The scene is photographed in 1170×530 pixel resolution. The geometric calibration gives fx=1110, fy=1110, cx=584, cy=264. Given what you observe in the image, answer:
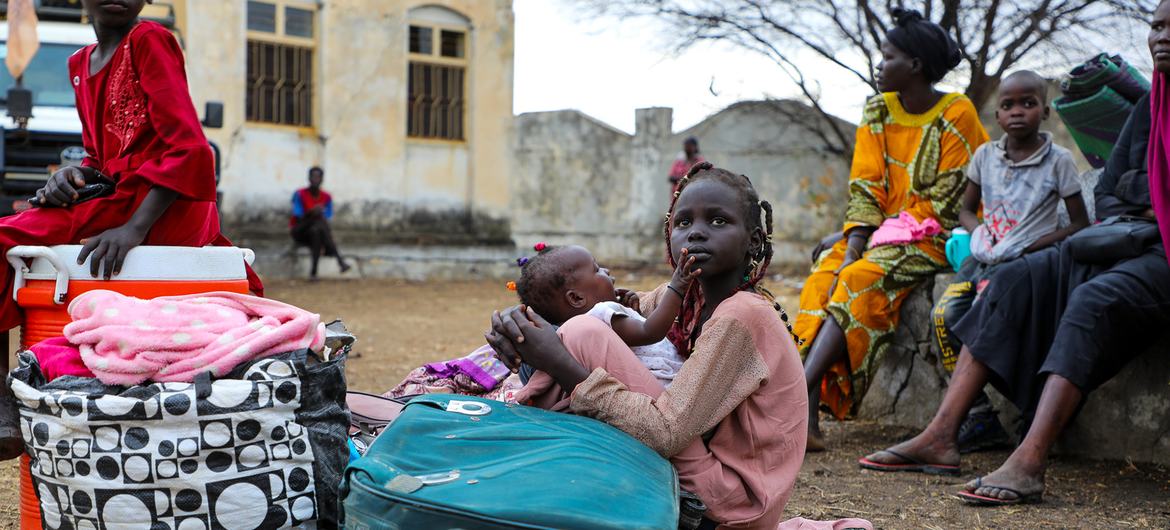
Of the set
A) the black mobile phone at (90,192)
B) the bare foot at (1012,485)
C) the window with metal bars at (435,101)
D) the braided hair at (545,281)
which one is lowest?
the bare foot at (1012,485)

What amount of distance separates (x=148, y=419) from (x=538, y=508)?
0.87 metres

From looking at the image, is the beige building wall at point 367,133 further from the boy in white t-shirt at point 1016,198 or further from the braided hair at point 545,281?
the braided hair at point 545,281

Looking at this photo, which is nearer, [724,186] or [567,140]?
[724,186]

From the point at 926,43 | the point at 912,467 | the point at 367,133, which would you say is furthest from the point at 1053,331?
the point at 367,133

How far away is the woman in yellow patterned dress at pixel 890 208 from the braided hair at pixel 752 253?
6.53ft

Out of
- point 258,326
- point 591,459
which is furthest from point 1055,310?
point 258,326

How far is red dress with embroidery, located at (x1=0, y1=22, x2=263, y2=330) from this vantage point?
2885 millimetres

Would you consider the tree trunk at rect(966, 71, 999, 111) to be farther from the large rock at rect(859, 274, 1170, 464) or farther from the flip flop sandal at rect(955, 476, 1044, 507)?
the flip flop sandal at rect(955, 476, 1044, 507)

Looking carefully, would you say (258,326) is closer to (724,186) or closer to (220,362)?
(220,362)

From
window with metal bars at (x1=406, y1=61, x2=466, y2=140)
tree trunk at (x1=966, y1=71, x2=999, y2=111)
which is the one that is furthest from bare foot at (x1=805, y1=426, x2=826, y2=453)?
window with metal bars at (x1=406, y1=61, x2=466, y2=140)

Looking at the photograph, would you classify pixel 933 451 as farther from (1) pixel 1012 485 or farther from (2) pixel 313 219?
(2) pixel 313 219

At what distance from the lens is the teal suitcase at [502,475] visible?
2.08 metres

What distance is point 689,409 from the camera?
2.44 meters

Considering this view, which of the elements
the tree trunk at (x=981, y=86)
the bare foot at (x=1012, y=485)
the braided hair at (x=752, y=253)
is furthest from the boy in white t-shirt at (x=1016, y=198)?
the tree trunk at (x=981, y=86)
